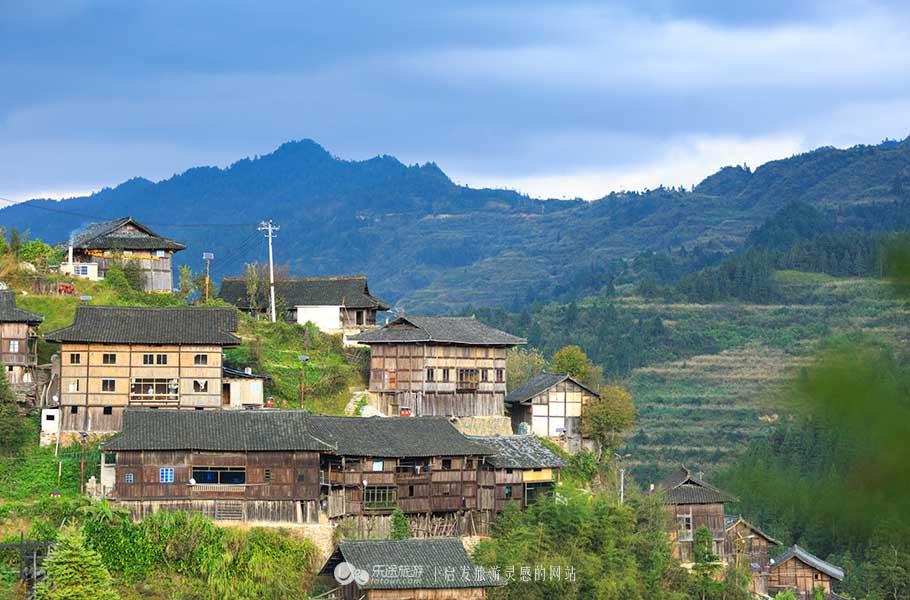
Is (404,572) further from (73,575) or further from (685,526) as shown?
(685,526)

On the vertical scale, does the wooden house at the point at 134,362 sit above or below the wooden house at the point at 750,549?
above

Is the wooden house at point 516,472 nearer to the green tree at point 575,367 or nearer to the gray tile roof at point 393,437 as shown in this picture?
the gray tile roof at point 393,437

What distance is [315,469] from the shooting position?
35.6 metres

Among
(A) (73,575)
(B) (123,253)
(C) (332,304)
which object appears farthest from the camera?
(C) (332,304)

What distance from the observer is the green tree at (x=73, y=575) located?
29.7 metres

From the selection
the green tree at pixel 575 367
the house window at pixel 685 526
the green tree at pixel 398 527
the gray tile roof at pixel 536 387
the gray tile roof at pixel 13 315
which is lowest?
the house window at pixel 685 526

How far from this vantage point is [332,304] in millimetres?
51406

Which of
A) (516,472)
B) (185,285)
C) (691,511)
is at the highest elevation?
(185,285)

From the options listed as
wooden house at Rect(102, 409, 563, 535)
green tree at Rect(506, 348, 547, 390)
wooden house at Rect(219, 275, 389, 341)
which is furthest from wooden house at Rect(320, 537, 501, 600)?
green tree at Rect(506, 348, 547, 390)

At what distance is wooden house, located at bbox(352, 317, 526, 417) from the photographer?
4466 cm

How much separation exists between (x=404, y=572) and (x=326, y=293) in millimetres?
20677

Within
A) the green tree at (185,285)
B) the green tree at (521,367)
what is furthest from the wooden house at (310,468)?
the green tree at (185,285)

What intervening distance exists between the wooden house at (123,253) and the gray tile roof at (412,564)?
19.8 meters

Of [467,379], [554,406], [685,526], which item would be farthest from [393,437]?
[685,526]
